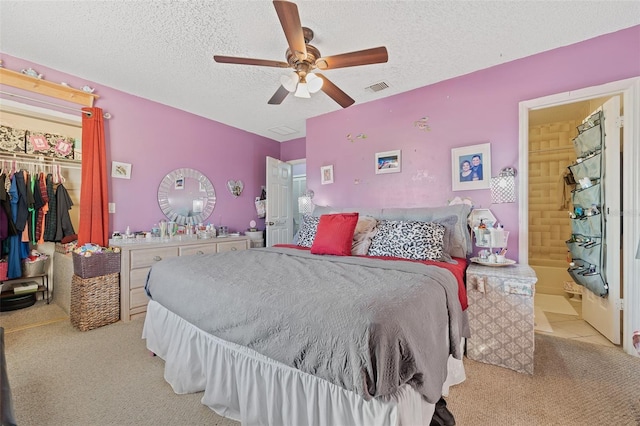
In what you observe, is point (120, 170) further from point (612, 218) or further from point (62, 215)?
point (612, 218)

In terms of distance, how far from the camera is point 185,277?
1.68 meters

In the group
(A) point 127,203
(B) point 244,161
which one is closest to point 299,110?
(B) point 244,161

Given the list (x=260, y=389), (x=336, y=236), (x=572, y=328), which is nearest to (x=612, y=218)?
(x=572, y=328)

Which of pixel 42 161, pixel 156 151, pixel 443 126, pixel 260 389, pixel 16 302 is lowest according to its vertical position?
pixel 16 302

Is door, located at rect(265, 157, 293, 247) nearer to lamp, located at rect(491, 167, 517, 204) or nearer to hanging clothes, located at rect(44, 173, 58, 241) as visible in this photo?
hanging clothes, located at rect(44, 173, 58, 241)

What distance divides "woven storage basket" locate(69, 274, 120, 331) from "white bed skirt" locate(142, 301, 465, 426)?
118 cm

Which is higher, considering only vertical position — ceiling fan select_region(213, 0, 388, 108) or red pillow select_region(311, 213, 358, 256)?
ceiling fan select_region(213, 0, 388, 108)

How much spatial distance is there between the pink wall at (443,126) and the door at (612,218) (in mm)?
339

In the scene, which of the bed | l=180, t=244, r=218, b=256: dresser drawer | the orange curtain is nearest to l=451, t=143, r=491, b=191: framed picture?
the bed

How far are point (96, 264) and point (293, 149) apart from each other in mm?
3469

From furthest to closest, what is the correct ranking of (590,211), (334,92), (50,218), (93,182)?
(50,218), (93,182), (590,211), (334,92)

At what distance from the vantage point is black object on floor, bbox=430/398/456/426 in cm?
132

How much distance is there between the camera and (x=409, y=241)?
217 centimetres

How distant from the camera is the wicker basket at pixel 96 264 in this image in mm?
2508
